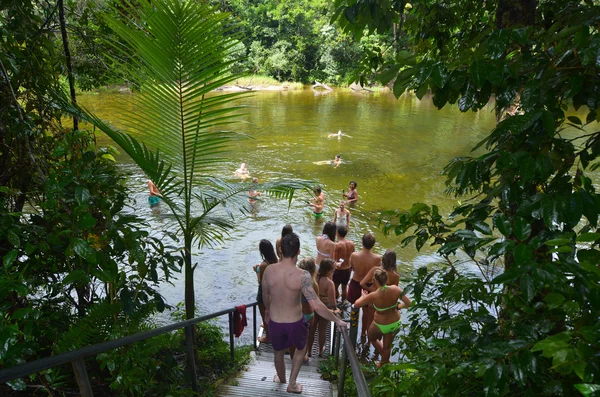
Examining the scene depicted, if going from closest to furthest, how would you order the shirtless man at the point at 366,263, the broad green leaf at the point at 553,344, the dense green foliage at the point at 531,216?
1. the broad green leaf at the point at 553,344
2. the dense green foliage at the point at 531,216
3. the shirtless man at the point at 366,263

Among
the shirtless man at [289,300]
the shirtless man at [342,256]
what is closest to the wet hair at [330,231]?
the shirtless man at [342,256]

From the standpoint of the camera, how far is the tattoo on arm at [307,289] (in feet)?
10.3

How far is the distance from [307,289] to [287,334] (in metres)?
0.54

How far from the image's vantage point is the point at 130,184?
478 inches

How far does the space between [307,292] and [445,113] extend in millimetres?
25417

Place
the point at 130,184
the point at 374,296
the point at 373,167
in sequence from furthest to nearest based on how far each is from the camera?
the point at 373,167
the point at 130,184
the point at 374,296

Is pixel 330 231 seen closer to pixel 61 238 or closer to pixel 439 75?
pixel 61 238

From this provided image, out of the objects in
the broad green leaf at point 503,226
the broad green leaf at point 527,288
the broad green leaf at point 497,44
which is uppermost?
the broad green leaf at point 497,44

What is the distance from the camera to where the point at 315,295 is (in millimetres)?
3158

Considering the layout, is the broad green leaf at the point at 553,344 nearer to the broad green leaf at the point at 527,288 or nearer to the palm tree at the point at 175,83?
the broad green leaf at the point at 527,288

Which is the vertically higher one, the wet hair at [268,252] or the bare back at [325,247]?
the wet hair at [268,252]

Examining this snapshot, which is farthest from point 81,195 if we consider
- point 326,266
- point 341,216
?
point 341,216

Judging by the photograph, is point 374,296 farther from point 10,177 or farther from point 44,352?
point 10,177

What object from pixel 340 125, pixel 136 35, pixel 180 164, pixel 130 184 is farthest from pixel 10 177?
pixel 340 125
